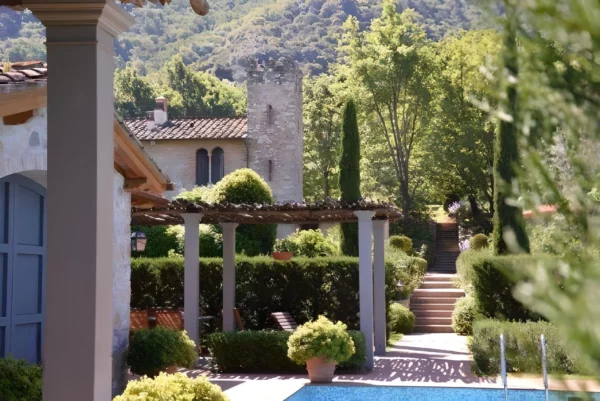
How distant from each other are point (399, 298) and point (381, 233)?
5508mm

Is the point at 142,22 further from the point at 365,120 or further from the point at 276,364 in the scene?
the point at 276,364

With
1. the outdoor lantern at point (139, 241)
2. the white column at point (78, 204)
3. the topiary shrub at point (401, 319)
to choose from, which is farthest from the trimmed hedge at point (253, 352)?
the white column at point (78, 204)

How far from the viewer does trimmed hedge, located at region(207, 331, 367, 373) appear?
14.3 m

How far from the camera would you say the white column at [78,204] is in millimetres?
3779

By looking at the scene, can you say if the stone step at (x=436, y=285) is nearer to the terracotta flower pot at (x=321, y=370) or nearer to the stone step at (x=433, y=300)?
the stone step at (x=433, y=300)

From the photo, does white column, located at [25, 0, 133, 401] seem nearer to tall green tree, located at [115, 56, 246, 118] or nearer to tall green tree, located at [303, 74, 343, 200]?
tall green tree, located at [303, 74, 343, 200]

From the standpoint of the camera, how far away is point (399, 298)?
71.8ft

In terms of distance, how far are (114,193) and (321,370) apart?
4.58 m

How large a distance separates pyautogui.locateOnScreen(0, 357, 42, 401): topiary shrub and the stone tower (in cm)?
2742

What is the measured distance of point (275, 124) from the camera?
33.7 m

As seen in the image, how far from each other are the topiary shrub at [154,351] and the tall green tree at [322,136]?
98.5ft

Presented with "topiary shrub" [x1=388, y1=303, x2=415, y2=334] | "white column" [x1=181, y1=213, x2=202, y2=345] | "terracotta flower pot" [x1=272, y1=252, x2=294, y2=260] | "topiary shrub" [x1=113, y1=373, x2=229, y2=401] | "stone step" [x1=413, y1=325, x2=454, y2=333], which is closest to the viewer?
"topiary shrub" [x1=113, y1=373, x2=229, y2=401]

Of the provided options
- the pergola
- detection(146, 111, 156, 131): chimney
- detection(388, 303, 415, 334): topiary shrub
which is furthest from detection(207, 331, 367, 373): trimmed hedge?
detection(146, 111, 156, 131): chimney

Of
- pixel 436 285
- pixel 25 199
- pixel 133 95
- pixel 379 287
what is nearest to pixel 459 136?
pixel 436 285
